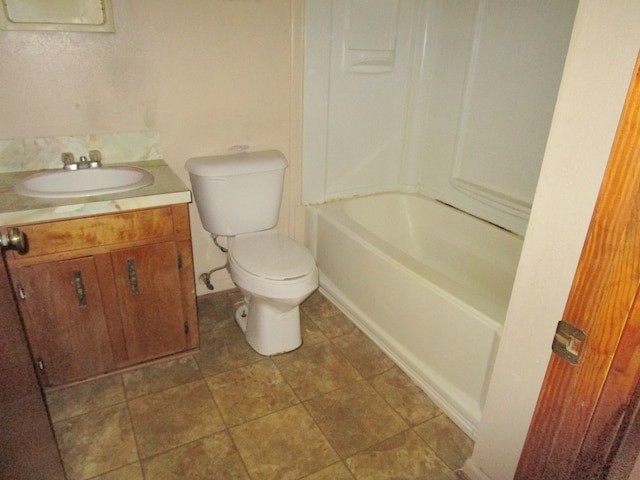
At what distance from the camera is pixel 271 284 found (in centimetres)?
190

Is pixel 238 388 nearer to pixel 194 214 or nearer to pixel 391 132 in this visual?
pixel 194 214

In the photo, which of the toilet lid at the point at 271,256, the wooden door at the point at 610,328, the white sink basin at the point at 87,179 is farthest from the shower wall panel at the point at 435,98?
the wooden door at the point at 610,328

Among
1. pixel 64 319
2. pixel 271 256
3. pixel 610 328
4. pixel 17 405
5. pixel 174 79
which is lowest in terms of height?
pixel 64 319

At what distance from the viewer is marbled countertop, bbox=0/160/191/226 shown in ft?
4.97

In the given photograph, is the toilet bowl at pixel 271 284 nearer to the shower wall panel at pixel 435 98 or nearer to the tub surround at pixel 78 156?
the tub surround at pixel 78 156

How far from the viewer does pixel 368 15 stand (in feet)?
7.59

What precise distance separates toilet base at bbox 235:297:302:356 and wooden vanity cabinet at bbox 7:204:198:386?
0.28 metres

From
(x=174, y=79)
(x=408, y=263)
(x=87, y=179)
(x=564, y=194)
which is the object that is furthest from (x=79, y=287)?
(x=564, y=194)

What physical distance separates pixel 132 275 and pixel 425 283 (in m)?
1.16

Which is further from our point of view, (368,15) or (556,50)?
(368,15)

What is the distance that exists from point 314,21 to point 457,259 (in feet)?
4.74

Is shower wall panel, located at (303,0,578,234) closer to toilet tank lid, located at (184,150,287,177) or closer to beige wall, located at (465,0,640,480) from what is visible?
toilet tank lid, located at (184,150,287,177)

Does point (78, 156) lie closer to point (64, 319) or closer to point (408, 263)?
point (64, 319)

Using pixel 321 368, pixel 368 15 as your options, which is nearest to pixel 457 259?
pixel 321 368
